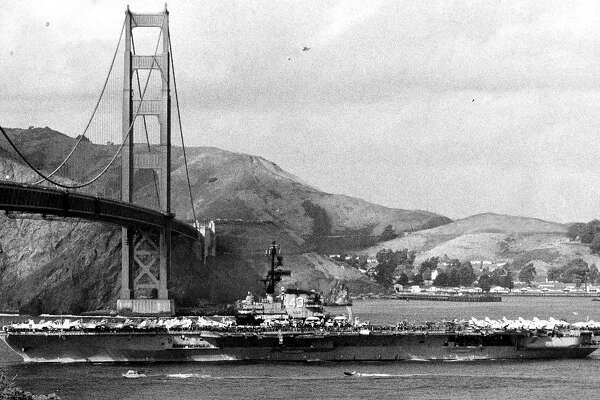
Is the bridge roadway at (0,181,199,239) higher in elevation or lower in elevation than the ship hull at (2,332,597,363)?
higher

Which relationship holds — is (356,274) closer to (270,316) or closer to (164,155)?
(164,155)

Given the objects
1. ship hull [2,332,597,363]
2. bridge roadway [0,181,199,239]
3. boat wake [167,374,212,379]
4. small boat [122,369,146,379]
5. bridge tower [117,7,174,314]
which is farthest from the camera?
bridge tower [117,7,174,314]

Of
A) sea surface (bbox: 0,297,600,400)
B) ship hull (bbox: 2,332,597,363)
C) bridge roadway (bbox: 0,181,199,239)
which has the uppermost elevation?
bridge roadway (bbox: 0,181,199,239)

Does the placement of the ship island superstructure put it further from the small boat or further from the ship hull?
the small boat

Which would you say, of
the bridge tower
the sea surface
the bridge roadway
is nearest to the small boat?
the sea surface

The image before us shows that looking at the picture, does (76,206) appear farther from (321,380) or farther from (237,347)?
(321,380)

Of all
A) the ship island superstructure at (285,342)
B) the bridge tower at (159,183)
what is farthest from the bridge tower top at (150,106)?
the ship island superstructure at (285,342)

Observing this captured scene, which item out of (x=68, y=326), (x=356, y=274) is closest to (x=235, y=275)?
(x=356, y=274)
